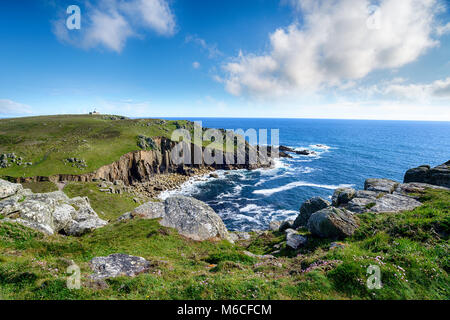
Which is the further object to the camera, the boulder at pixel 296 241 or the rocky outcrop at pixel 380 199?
the rocky outcrop at pixel 380 199

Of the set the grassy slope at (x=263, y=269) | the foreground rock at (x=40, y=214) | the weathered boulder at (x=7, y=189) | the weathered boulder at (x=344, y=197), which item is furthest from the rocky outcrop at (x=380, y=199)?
the weathered boulder at (x=7, y=189)

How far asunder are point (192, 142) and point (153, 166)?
95.2ft

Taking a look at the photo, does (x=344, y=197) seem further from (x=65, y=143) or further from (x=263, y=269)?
(x=65, y=143)

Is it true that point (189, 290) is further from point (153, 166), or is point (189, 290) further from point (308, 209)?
point (153, 166)

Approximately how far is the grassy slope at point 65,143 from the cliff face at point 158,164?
2.89 metres

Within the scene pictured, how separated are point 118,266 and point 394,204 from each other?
32.2m

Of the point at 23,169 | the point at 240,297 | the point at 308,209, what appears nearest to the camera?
the point at 240,297

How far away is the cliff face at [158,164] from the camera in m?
69.5

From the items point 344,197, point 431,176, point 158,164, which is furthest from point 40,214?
point 158,164

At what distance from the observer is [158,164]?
9431 cm

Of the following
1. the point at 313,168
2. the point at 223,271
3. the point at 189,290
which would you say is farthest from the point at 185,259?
the point at 313,168

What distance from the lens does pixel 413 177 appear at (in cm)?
3822

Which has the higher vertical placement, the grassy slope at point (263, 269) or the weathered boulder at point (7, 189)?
the weathered boulder at point (7, 189)

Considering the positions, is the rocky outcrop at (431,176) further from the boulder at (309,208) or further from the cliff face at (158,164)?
the cliff face at (158,164)
